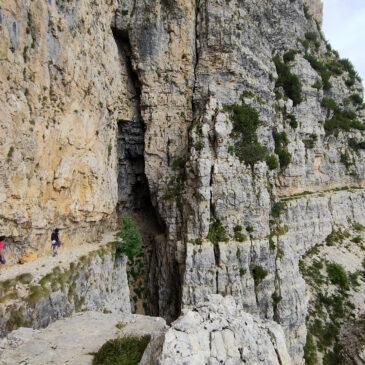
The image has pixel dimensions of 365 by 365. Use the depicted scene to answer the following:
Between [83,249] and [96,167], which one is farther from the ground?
[96,167]

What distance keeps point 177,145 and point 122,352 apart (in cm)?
2316

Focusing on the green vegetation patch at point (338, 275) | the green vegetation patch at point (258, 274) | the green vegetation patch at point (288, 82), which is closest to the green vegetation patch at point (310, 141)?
the green vegetation patch at point (288, 82)

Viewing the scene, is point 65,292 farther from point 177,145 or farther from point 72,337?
point 177,145

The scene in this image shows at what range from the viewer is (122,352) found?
11.1 m

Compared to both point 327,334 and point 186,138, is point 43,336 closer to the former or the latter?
point 186,138

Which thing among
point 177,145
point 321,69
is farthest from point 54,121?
point 321,69

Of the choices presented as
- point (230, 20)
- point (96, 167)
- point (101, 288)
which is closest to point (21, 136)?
point (96, 167)

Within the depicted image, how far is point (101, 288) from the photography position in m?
22.1

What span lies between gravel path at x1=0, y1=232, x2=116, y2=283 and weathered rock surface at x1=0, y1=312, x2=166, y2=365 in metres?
3.14

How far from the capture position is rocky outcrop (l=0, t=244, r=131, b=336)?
1477cm

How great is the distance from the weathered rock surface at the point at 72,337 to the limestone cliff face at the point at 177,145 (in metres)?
5.70

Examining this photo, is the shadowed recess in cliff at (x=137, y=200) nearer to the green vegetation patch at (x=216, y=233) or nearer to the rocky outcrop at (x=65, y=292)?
the green vegetation patch at (x=216, y=233)

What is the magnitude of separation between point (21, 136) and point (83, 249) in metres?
9.17

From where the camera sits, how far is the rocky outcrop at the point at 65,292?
14.8 m
